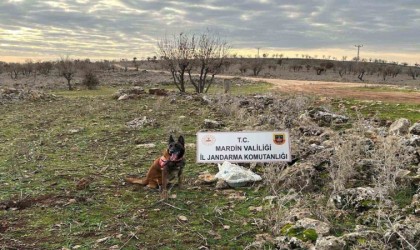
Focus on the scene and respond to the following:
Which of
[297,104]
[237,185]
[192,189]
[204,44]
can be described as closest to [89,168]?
[192,189]

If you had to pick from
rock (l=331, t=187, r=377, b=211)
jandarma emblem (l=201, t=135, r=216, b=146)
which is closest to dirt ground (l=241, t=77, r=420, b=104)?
jandarma emblem (l=201, t=135, r=216, b=146)

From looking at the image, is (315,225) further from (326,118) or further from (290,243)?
(326,118)

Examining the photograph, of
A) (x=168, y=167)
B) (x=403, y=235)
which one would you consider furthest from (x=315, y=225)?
(x=168, y=167)

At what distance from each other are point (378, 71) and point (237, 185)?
216 feet

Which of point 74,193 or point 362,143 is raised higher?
point 362,143

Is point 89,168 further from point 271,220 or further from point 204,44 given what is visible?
point 204,44

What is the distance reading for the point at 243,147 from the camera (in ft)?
20.9

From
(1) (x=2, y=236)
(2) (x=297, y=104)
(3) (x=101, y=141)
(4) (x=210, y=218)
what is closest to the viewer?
(1) (x=2, y=236)

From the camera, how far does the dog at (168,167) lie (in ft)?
17.8

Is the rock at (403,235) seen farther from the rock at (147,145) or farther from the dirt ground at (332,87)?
the dirt ground at (332,87)

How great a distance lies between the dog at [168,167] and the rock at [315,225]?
6.45 feet

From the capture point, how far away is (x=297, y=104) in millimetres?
12422

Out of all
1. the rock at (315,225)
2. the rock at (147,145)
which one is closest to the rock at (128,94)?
the rock at (147,145)

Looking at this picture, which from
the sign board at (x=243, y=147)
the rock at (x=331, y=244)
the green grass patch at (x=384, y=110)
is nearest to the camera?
the rock at (x=331, y=244)
